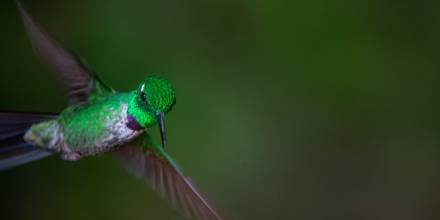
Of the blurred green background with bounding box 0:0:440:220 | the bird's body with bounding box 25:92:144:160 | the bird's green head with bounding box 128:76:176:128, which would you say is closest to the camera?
the bird's green head with bounding box 128:76:176:128

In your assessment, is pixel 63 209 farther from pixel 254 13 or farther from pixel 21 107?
pixel 254 13

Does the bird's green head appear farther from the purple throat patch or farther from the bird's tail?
the bird's tail

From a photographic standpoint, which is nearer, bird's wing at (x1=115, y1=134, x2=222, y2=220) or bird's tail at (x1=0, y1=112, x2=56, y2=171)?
bird's wing at (x1=115, y1=134, x2=222, y2=220)

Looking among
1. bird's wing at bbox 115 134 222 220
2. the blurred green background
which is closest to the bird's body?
bird's wing at bbox 115 134 222 220

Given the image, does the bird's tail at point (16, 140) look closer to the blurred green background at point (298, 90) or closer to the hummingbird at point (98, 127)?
the hummingbird at point (98, 127)

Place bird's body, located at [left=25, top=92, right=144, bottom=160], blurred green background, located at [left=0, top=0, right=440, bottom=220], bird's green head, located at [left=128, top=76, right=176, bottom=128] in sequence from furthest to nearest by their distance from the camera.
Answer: blurred green background, located at [left=0, top=0, right=440, bottom=220] < bird's body, located at [left=25, top=92, right=144, bottom=160] < bird's green head, located at [left=128, top=76, right=176, bottom=128]

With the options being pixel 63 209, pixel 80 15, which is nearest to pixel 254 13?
pixel 80 15

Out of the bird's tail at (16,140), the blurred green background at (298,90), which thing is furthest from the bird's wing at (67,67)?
the blurred green background at (298,90)

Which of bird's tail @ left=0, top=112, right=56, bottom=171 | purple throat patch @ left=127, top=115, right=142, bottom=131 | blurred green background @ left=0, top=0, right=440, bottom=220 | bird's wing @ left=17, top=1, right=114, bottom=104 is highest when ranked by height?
bird's wing @ left=17, top=1, right=114, bottom=104
